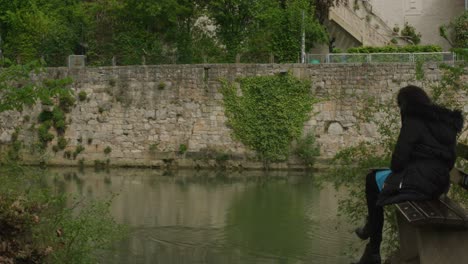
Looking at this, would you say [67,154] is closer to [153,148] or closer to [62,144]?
[62,144]

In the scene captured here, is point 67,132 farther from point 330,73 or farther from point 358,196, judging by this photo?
point 358,196

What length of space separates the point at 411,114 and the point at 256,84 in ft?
59.1

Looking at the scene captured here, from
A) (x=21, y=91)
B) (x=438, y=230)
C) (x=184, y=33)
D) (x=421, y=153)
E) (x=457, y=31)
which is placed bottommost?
(x=438, y=230)

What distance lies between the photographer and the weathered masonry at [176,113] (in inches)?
956

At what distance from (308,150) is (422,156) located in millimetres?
17556

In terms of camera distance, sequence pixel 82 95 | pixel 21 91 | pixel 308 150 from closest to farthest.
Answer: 1. pixel 21 91
2. pixel 308 150
3. pixel 82 95

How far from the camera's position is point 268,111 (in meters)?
24.9

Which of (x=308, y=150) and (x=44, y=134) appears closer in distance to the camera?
(x=308, y=150)

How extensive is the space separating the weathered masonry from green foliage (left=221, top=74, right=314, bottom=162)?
0.67 feet

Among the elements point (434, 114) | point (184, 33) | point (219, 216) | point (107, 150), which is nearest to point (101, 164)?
point (107, 150)

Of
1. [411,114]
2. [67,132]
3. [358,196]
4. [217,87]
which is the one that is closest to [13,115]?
[67,132]

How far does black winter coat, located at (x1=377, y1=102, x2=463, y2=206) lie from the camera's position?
6.45m

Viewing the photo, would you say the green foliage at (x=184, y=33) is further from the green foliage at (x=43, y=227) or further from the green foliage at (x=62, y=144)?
the green foliage at (x=43, y=227)

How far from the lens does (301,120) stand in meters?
24.6
